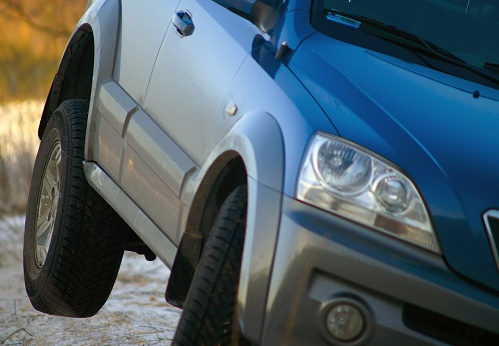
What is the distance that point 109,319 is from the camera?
511cm

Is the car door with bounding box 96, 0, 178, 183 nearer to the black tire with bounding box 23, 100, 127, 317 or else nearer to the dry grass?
the black tire with bounding box 23, 100, 127, 317

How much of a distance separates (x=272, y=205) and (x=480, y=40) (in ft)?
4.20

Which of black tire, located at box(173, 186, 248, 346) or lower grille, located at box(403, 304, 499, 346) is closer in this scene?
lower grille, located at box(403, 304, 499, 346)

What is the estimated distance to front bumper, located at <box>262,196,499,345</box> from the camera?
252cm

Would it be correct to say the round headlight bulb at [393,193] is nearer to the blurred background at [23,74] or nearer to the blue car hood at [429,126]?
the blue car hood at [429,126]

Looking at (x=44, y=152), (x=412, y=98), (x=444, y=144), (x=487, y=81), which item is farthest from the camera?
(x=44, y=152)

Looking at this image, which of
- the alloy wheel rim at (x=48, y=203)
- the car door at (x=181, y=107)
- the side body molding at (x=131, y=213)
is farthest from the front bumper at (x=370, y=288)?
→ the alloy wheel rim at (x=48, y=203)

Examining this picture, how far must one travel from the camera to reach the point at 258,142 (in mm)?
2811

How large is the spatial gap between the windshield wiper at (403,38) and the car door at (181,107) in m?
0.31

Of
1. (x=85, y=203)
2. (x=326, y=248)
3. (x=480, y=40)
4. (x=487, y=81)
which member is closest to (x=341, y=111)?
(x=326, y=248)

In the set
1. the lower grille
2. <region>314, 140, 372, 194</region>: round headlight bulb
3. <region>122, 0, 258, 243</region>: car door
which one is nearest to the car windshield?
<region>122, 0, 258, 243</region>: car door

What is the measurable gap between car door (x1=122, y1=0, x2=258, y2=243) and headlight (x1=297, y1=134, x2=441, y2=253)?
1.84ft

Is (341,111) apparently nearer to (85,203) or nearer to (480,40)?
(480,40)

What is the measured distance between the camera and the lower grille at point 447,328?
256 cm
